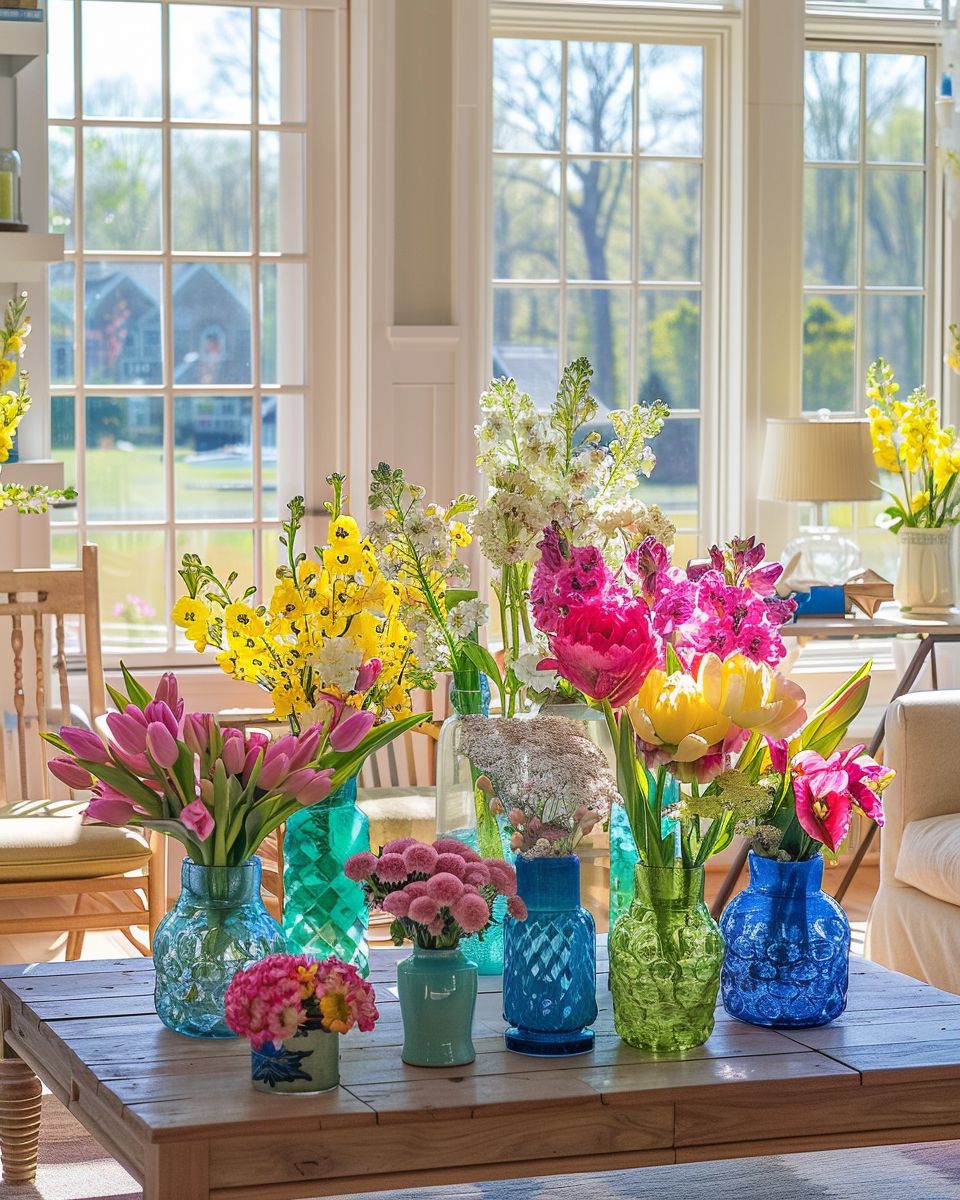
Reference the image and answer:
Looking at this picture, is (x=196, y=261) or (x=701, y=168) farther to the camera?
(x=701, y=168)

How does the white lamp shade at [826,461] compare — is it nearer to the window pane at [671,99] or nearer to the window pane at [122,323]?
the window pane at [671,99]

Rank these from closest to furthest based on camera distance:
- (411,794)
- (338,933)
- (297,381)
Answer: (338,933), (411,794), (297,381)

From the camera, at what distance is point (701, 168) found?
220 inches

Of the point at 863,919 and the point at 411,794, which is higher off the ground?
the point at 411,794

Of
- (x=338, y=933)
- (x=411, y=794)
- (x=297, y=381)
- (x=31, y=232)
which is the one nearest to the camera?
(x=338, y=933)

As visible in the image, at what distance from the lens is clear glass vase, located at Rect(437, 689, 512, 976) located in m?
2.59

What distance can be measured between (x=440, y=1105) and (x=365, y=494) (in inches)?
129

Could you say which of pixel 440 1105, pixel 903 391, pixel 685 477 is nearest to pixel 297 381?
pixel 685 477

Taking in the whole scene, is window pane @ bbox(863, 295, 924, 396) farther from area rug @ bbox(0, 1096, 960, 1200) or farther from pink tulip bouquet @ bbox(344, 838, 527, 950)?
pink tulip bouquet @ bbox(344, 838, 527, 950)

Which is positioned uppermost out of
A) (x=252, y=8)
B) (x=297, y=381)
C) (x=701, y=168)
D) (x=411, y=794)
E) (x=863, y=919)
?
(x=252, y=8)

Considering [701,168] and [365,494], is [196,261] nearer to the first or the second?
[365,494]

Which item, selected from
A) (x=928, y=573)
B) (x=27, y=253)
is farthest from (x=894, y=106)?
(x=27, y=253)

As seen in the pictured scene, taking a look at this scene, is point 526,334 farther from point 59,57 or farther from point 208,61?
point 59,57

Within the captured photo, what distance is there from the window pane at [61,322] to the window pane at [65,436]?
0.22ft
